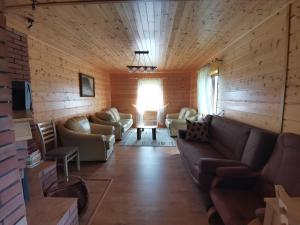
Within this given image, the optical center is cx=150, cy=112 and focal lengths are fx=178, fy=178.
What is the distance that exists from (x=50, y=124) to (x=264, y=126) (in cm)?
339

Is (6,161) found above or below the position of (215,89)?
below

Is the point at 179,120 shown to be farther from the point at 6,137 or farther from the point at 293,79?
the point at 6,137

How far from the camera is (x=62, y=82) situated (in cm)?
363

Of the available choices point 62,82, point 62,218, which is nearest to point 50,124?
point 62,82

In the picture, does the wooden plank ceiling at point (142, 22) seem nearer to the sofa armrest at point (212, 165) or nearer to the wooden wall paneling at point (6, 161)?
the wooden wall paneling at point (6, 161)

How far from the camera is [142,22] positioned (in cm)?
222

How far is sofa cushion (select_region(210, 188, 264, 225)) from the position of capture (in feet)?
4.39

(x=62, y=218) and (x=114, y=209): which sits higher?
(x=62, y=218)

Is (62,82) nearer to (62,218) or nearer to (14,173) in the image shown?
(62,218)

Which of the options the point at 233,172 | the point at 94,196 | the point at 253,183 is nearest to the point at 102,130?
the point at 94,196

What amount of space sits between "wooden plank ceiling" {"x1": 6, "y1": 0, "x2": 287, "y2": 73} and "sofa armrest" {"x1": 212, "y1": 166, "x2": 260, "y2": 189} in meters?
1.68

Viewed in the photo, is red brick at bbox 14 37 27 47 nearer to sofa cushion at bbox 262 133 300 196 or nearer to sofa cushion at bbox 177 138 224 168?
sofa cushion at bbox 177 138 224 168

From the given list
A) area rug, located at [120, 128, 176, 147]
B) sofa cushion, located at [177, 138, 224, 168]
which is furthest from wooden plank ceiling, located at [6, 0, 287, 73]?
area rug, located at [120, 128, 176, 147]

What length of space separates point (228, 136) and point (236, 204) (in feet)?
4.60
